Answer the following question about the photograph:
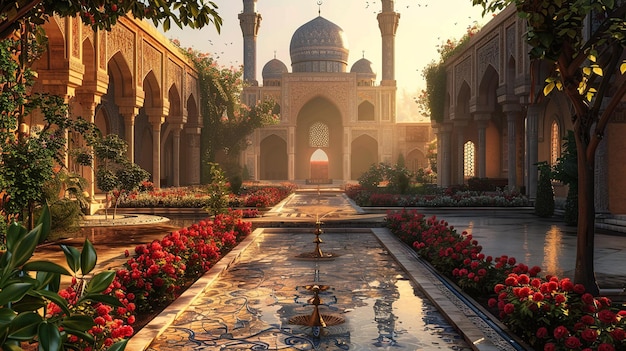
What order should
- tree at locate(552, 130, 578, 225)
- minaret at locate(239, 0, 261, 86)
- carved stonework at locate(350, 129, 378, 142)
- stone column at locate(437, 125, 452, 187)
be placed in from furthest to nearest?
minaret at locate(239, 0, 261, 86) → carved stonework at locate(350, 129, 378, 142) → stone column at locate(437, 125, 452, 187) → tree at locate(552, 130, 578, 225)

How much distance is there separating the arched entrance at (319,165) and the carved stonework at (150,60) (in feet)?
89.5

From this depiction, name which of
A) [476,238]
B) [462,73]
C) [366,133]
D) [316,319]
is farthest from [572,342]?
[366,133]

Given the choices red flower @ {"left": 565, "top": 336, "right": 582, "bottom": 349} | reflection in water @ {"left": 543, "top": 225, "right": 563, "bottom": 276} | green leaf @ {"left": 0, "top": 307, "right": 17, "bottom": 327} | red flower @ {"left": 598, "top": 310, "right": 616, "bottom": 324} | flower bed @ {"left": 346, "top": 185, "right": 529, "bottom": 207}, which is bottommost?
reflection in water @ {"left": 543, "top": 225, "right": 563, "bottom": 276}

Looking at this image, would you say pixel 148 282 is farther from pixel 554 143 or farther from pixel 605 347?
pixel 554 143

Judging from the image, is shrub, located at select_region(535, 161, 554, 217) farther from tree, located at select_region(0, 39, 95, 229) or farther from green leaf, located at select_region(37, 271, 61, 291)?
green leaf, located at select_region(37, 271, 61, 291)

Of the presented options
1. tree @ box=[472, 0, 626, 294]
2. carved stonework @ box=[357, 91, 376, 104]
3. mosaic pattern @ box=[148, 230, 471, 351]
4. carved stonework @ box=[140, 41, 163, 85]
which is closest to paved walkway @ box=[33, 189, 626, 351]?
mosaic pattern @ box=[148, 230, 471, 351]

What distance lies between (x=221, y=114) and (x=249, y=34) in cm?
1770

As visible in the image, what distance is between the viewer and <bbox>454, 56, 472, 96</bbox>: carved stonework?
77.8ft

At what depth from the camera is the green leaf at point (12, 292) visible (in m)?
1.29

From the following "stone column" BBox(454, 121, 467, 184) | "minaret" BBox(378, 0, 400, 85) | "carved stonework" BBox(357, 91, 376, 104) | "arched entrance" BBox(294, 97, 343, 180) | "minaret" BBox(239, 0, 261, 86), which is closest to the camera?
Result: "stone column" BBox(454, 121, 467, 184)

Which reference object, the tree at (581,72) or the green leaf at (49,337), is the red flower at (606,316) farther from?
the green leaf at (49,337)

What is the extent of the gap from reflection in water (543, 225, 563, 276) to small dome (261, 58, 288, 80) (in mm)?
39326

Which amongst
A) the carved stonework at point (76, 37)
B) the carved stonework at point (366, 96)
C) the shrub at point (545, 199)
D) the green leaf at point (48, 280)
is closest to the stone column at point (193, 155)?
the carved stonework at point (76, 37)

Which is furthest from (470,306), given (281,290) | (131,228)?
(131,228)
